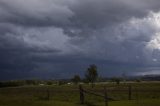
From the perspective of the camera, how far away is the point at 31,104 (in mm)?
38031

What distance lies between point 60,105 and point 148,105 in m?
9.20

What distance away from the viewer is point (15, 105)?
37.7 m

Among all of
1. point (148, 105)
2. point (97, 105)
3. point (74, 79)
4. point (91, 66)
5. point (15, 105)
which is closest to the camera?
point (148, 105)

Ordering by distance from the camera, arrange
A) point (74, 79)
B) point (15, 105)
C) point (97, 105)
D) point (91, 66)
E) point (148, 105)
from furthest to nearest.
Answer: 1. point (74, 79)
2. point (91, 66)
3. point (15, 105)
4. point (97, 105)
5. point (148, 105)

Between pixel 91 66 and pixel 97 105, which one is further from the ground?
pixel 91 66

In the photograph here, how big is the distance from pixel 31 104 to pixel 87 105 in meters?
6.43

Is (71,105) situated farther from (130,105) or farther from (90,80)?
(90,80)

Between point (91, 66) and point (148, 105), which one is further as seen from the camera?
point (91, 66)

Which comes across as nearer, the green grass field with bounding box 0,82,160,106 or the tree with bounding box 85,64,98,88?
the green grass field with bounding box 0,82,160,106

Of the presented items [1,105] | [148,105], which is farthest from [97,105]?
[1,105]

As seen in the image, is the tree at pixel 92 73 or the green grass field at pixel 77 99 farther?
the tree at pixel 92 73

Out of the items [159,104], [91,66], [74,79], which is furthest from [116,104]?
[74,79]

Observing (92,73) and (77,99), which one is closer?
(77,99)

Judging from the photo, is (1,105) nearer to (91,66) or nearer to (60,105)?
(60,105)
